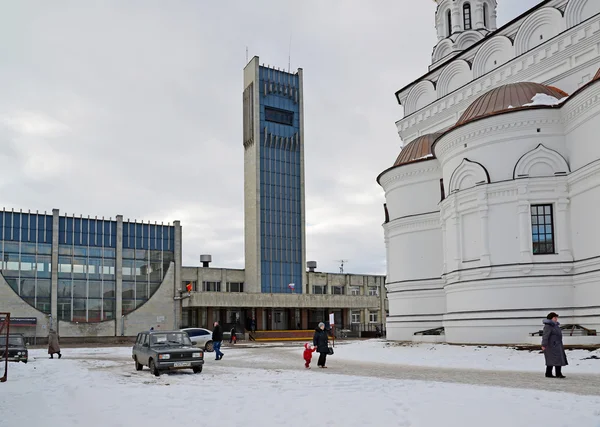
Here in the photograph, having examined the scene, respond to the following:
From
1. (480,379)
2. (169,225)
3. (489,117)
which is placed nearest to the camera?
(480,379)

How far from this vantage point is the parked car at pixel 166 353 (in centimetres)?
1894

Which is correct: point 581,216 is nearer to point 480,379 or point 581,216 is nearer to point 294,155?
point 480,379

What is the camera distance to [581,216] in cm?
2638

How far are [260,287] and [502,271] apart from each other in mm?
45799

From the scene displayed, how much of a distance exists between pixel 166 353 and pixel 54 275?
4325 cm

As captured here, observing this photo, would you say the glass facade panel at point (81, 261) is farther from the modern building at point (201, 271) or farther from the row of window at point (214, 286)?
the row of window at point (214, 286)

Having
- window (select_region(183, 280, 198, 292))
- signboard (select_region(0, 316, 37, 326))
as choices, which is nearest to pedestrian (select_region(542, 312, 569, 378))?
signboard (select_region(0, 316, 37, 326))

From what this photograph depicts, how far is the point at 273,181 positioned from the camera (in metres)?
75.2

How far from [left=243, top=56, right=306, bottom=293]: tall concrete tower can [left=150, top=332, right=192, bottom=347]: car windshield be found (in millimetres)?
49925

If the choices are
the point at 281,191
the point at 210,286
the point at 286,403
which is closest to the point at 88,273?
the point at 210,286

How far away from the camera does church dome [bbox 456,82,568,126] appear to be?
92.7 ft

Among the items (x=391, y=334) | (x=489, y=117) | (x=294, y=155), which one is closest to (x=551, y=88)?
(x=489, y=117)

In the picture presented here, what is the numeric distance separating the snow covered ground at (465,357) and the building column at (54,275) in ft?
116

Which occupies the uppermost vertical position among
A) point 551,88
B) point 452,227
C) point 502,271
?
point 551,88
